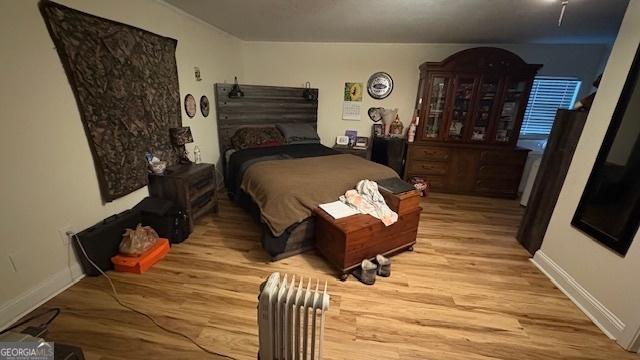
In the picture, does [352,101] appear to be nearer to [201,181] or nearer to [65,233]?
[201,181]

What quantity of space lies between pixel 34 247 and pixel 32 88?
100 cm

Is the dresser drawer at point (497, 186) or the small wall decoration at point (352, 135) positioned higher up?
the small wall decoration at point (352, 135)

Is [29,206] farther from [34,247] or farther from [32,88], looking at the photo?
[32,88]

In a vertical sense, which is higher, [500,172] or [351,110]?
[351,110]

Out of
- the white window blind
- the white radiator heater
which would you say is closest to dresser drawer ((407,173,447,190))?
the white window blind

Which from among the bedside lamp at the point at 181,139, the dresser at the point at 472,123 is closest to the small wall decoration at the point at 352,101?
the dresser at the point at 472,123

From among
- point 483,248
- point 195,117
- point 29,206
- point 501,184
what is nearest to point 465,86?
point 501,184

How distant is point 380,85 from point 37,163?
13.0 ft

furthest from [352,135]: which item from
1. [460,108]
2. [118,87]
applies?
[118,87]

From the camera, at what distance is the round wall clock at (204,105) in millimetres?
3147

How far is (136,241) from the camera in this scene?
1977 millimetres

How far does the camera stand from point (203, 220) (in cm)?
282

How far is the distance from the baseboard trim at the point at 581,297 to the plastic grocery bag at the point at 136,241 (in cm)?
333

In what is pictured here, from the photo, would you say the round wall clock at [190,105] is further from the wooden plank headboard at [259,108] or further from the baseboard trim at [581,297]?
the baseboard trim at [581,297]
